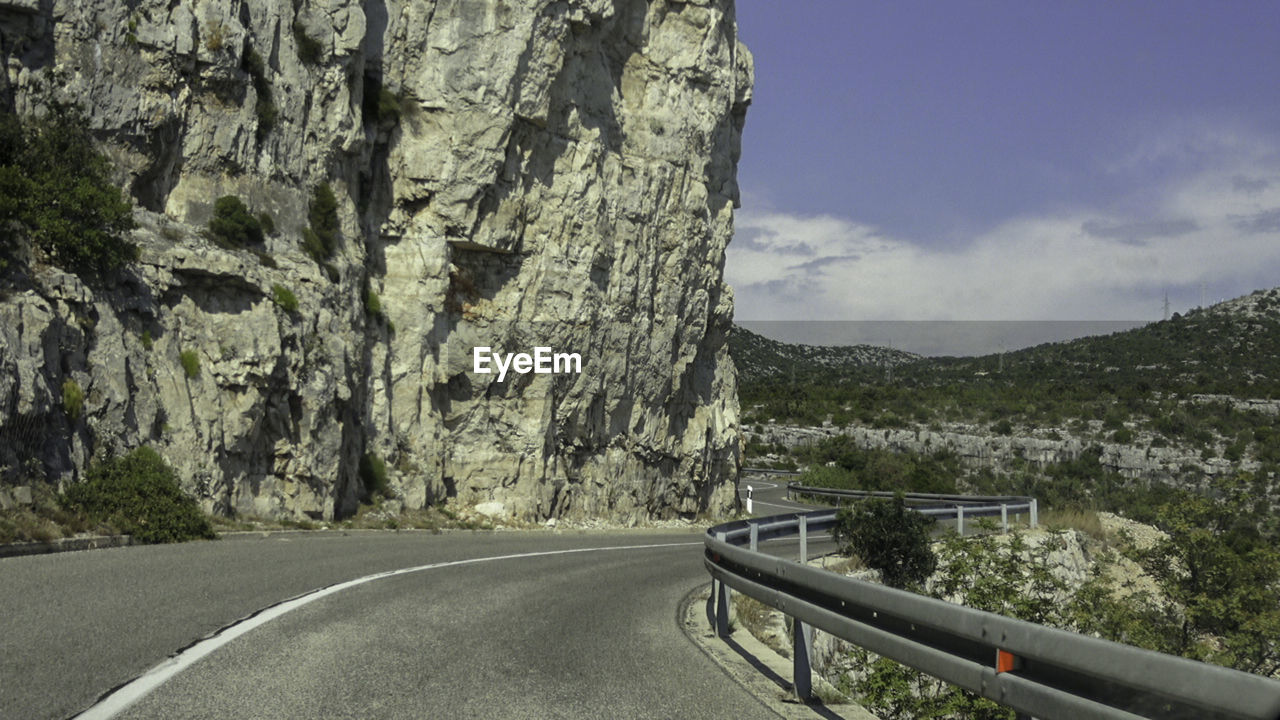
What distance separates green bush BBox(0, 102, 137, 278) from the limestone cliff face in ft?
2.38

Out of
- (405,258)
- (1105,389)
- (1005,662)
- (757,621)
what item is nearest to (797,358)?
(1105,389)

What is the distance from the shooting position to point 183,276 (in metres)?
21.2

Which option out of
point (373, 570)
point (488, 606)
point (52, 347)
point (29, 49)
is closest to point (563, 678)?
point (488, 606)

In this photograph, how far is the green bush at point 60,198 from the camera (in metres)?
17.3

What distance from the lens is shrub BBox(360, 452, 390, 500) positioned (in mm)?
26766

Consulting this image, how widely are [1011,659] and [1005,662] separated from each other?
31mm

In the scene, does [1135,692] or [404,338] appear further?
[404,338]

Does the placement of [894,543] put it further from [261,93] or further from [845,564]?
[261,93]

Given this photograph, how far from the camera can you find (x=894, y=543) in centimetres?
1573

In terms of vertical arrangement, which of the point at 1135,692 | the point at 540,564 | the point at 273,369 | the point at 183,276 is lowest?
the point at 540,564

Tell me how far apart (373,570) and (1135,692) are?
34.5ft

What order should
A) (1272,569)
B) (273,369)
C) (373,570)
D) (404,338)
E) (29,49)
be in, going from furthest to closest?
(404,338)
(273,369)
(29,49)
(1272,569)
(373,570)

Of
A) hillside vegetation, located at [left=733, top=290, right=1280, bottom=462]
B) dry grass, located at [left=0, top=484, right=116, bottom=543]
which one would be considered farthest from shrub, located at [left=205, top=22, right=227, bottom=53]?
hillside vegetation, located at [left=733, top=290, right=1280, bottom=462]

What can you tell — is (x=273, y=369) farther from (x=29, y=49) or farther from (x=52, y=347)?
(x=29, y=49)
